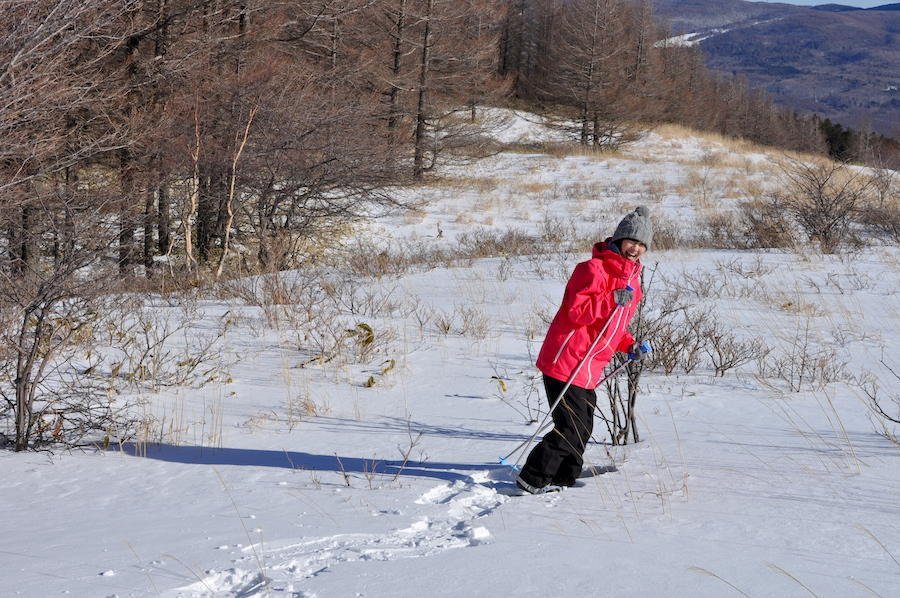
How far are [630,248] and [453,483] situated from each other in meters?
1.35

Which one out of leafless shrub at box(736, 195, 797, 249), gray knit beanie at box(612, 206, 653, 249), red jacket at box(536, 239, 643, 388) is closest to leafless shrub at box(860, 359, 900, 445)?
red jacket at box(536, 239, 643, 388)

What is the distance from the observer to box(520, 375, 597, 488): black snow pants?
356 cm

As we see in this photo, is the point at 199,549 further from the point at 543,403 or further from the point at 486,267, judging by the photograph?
the point at 486,267

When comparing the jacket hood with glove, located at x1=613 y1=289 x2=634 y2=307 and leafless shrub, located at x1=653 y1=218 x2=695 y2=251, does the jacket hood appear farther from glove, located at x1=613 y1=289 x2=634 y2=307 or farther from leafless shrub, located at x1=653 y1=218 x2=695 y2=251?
leafless shrub, located at x1=653 y1=218 x2=695 y2=251

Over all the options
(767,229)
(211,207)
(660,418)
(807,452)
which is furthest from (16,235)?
(767,229)

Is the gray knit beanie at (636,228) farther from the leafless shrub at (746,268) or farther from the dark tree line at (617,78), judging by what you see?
the dark tree line at (617,78)

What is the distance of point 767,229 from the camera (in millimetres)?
12867

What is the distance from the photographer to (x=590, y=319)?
3.46m

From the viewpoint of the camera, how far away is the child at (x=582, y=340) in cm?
345

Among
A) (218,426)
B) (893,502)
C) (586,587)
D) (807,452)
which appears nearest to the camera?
(586,587)

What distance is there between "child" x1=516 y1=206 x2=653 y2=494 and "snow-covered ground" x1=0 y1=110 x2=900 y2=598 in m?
0.16

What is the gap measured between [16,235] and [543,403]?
25.9 feet

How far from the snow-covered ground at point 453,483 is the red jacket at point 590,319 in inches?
22.6

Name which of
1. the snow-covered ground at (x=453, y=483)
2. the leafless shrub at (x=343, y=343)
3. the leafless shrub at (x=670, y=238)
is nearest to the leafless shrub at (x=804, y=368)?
the snow-covered ground at (x=453, y=483)
